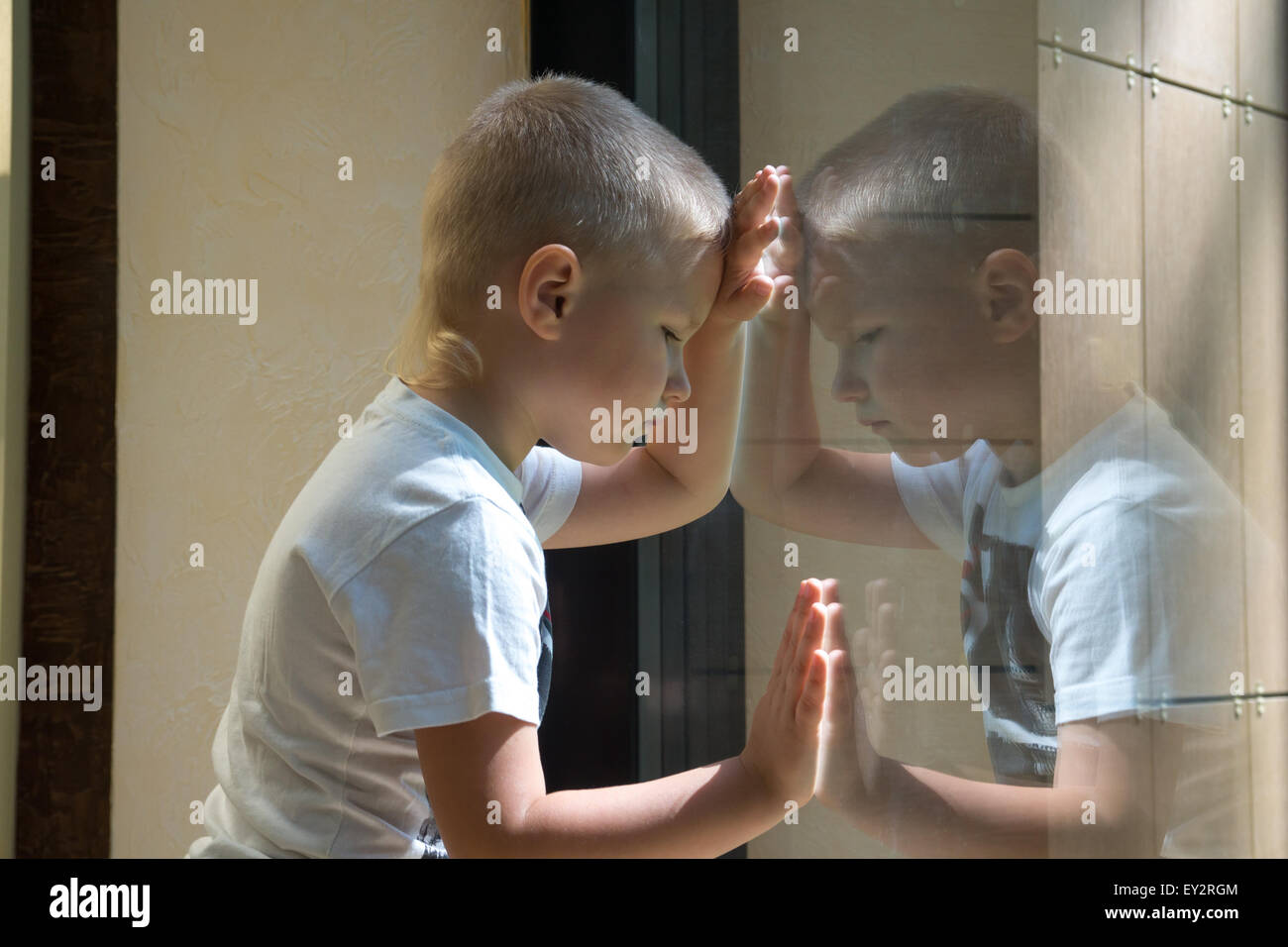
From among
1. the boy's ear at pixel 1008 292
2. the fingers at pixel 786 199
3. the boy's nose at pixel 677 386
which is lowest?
the boy's nose at pixel 677 386

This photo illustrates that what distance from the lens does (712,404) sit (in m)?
0.59

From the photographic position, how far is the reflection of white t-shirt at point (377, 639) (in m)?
0.50

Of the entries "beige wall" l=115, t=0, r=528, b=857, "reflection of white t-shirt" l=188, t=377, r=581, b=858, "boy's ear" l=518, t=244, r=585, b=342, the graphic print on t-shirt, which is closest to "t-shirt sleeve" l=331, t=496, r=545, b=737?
"reflection of white t-shirt" l=188, t=377, r=581, b=858

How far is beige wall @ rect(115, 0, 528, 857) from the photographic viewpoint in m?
0.85

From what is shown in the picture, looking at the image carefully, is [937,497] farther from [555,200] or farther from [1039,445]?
[555,200]

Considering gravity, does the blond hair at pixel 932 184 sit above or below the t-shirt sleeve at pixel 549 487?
above

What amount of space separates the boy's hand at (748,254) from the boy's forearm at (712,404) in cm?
1

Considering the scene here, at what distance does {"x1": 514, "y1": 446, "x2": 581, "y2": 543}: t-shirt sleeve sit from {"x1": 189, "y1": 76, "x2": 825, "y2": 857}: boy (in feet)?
0.26

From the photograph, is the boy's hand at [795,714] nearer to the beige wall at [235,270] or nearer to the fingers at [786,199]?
the fingers at [786,199]

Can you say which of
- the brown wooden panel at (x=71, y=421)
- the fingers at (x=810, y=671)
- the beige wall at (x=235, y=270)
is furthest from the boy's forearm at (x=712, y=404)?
the brown wooden panel at (x=71, y=421)

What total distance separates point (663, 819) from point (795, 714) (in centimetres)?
9
